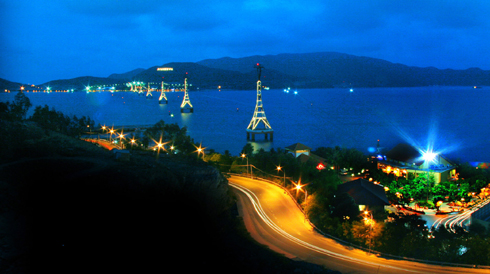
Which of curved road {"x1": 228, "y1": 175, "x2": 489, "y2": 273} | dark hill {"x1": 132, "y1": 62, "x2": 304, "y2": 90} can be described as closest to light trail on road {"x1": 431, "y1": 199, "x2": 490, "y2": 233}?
curved road {"x1": 228, "y1": 175, "x2": 489, "y2": 273}

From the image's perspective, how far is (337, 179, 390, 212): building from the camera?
11.5 metres

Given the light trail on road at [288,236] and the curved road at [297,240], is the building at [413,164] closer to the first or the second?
the curved road at [297,240]

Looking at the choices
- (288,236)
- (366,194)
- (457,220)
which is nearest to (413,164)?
(457,220)

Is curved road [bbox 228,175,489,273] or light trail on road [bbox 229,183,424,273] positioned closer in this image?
curved road [bbox 228,175,489,273]

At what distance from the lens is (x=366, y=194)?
1177 cm

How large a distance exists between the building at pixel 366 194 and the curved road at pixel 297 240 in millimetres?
2116

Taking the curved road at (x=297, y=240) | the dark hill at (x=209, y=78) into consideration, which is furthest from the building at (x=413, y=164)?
the dark hill at (x=209, y=78)

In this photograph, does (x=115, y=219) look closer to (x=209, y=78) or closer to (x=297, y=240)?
(x=297, y=240)

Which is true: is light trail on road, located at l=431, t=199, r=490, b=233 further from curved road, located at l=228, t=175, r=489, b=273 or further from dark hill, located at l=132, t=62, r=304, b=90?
dark hill, located at l=132, t=62, r=304, b=90

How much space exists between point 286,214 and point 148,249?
4612 millimetres

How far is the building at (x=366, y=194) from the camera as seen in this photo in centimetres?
1145

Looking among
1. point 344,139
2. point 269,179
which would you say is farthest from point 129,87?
point 269,179

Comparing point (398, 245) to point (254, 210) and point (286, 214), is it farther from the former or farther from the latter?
point (254, 210)

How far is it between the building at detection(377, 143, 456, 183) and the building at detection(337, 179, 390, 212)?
13.9 feet
